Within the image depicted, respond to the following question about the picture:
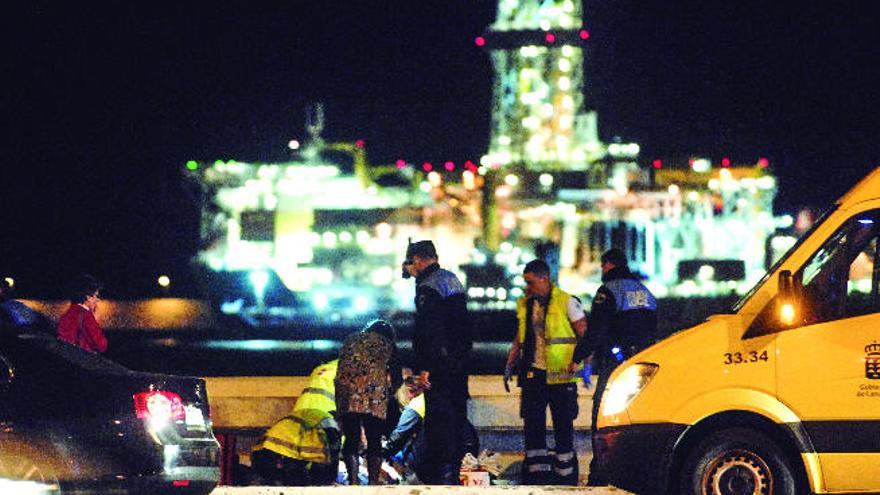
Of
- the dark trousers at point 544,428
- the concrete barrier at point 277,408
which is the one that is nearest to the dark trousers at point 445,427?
the dark trousers at point 544,428

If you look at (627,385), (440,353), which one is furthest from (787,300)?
(440,353)

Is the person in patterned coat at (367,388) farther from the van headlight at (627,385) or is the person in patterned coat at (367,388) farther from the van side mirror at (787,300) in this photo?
the van side mirror at (787,300)

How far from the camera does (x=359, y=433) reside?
9.46 meters

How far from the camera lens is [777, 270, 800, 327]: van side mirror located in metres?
6.64

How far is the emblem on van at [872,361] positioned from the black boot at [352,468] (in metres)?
4.17

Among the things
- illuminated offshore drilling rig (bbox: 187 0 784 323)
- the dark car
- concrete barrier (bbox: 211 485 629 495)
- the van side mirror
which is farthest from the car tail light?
illuminated offshore drilling rig (bbox: 187 0 784 323)

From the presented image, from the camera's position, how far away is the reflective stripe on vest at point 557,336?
927 centimetres

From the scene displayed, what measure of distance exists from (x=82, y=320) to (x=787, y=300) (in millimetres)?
5306

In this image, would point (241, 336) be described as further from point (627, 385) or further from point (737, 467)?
point (737, 467)

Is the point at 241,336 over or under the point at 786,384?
over

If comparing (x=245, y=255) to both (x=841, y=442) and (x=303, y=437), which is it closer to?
(x=303, y=437)

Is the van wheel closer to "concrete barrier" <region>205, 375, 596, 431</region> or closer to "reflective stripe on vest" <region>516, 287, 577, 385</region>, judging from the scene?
"reflective stripe on vest" <region>516, 287, 577, 385</region>

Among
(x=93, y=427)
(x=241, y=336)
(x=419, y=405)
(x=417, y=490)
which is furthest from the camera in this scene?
(x=241, y=336)

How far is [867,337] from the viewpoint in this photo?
6645 millimetres
